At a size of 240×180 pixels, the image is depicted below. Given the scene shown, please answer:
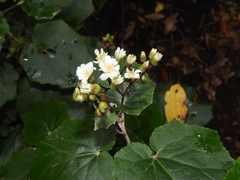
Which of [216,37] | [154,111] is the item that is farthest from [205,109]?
[216,37]

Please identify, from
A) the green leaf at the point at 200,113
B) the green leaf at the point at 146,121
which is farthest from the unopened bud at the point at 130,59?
the green leaf at the point at 200,113

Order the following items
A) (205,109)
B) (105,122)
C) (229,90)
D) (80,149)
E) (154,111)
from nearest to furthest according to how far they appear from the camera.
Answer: (105,122) < (80,149) < (154,111) < (205,109) < (229,90)

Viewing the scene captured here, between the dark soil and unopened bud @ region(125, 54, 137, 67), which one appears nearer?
unopened bud @ region(125, 54, 137, 67)

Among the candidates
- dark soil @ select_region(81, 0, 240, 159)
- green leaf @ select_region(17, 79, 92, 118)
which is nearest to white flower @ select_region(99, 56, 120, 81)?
green leaf @ select_region(17, 79, 92, 118)

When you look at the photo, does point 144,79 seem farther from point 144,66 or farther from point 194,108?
point 194,108

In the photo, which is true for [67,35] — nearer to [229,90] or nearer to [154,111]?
[154,111]

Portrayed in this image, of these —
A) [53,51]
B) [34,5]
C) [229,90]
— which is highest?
[34,5]

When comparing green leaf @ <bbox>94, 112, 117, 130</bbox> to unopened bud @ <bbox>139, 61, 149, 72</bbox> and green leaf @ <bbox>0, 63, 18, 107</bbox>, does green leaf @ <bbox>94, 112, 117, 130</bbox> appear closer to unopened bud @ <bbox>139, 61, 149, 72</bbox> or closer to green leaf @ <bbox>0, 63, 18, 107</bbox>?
unopened bud @ <bbox>139, 61, 149, 72</bbox>
